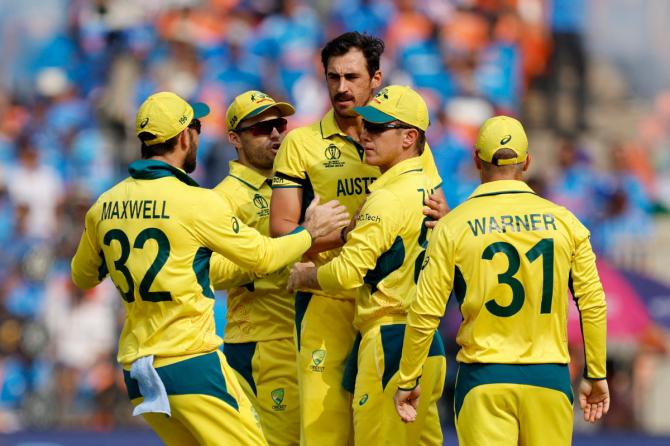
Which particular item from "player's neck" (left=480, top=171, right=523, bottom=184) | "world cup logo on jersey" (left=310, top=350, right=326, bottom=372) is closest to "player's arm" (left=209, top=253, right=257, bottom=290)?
"world cup logo on jersey" (left=310, top=350, right=326, bottom=372)

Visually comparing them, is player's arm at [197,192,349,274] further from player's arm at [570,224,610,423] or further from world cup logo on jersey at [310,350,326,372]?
player's arm at [570,224,610,423]

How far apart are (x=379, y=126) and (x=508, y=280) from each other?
1.18 metres

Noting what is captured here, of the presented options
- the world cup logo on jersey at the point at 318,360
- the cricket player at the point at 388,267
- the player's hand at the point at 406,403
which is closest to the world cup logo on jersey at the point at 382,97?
the cricket player at the point at 388,267

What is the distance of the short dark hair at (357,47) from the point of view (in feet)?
23.8

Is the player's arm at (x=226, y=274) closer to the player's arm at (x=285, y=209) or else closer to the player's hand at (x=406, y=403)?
the player's arm at (x=285, y=209)

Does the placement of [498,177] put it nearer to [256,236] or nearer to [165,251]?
[256,236]

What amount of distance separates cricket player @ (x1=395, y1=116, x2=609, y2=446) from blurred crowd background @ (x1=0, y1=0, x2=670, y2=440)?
7.07 m

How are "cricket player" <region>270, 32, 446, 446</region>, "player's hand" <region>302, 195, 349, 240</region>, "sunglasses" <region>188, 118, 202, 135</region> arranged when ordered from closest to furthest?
1. "sunglasses" <region>188, 118, 202, 135</region>
2. "player's hand" <region>302, 195, 349, 240</region>
3. "cricket player" <region>270, 32, 446, 446</region>

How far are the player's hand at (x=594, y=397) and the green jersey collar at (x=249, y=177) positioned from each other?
2456 millimetres

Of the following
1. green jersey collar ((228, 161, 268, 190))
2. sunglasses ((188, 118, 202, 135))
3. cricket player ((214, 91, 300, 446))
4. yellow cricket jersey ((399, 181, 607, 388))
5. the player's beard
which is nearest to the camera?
yellow cricket jersey ((399, 181, 607, 388))

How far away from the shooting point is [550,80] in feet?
50.6

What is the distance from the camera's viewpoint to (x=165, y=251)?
248 inches

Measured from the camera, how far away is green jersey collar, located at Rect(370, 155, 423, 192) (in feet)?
22.3

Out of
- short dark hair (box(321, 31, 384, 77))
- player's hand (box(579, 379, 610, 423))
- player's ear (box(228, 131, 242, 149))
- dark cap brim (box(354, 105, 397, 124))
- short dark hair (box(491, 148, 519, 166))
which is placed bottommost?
player's hand (box(579, 379, 610, 423))
